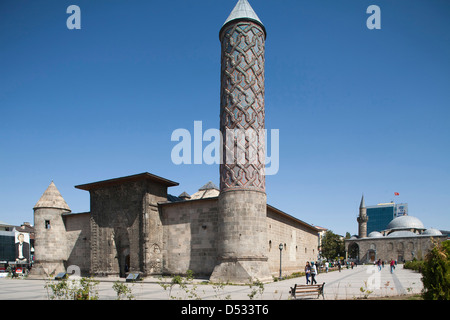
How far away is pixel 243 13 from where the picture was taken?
66.5 ft

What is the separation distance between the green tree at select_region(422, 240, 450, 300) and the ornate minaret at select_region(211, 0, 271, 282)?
31.5ft

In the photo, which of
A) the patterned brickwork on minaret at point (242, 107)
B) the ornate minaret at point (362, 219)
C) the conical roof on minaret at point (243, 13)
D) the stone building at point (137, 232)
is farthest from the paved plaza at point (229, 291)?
the ornate minaret at point (362, 219)

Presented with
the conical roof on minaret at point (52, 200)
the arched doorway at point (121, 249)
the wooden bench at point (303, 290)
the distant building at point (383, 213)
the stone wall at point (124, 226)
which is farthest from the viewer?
the distant building at point (383, 213)

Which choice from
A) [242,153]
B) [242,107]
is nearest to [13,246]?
[242,153]

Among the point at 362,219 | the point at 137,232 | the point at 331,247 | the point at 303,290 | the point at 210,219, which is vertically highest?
the point at 210,219

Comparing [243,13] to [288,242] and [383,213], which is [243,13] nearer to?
[288,242]

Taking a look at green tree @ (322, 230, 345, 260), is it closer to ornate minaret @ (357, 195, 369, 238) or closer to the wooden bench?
ornate minaret @ (357, 195, 369, 238)

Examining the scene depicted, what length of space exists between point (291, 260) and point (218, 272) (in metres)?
12.1

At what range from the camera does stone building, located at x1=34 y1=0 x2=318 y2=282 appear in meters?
18.4

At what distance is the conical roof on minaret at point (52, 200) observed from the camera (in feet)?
90.3

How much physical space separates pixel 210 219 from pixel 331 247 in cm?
5174

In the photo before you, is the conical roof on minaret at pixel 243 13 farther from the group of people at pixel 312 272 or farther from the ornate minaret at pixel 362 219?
the ornate minaret at pixel 362 219

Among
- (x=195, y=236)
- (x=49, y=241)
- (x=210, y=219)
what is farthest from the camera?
(x=49, y=241)
